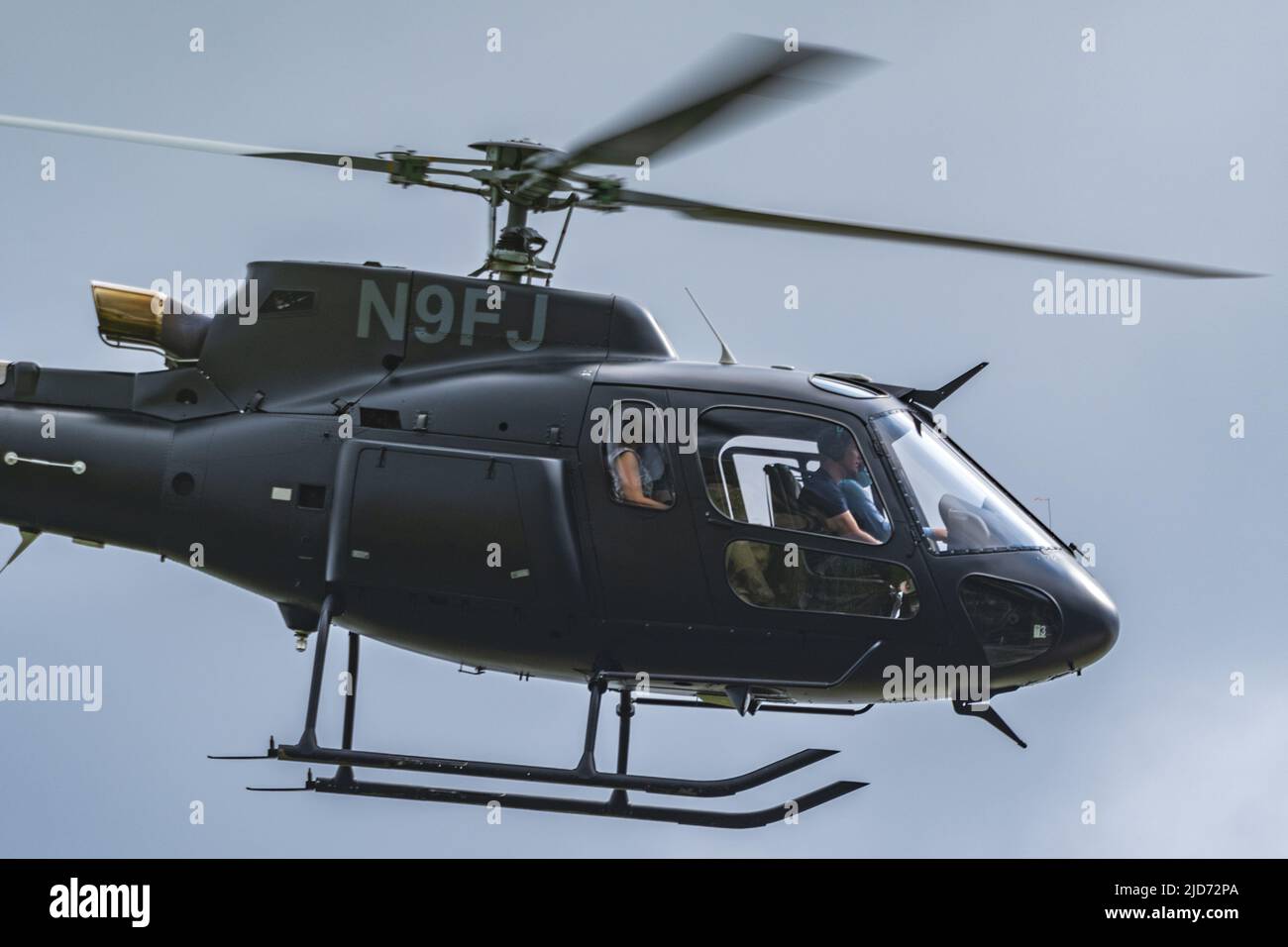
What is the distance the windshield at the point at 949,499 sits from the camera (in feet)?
33.7

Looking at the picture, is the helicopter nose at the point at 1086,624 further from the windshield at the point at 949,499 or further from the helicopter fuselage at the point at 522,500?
the windshield at the point at 949,499

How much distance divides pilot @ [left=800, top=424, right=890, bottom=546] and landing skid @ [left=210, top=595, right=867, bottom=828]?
1.23 meters

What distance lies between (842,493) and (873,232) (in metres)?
1.46

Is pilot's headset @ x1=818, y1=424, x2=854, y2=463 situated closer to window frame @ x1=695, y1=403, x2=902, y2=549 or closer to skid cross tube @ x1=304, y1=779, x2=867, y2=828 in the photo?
window frame @ x1=695, y1=403, x2=902, y2=549

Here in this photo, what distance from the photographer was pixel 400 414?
428 inches

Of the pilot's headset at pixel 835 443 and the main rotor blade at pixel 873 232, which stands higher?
the main rotor blade at pixel 873 232

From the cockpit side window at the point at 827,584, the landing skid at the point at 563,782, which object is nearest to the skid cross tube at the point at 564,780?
the landing skid at the point at 563,782

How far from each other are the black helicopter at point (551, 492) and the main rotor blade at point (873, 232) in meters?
0.02

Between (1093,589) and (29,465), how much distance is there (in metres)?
6.40

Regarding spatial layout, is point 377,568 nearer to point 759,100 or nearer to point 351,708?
point 351,708
